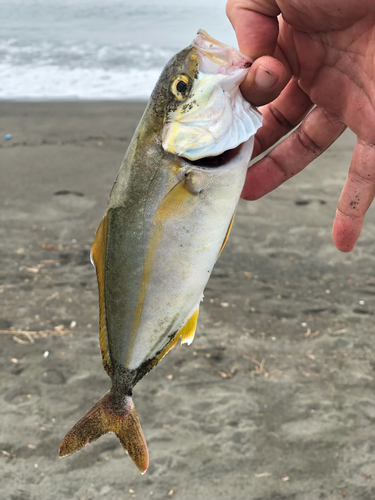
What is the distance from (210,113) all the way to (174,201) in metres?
0.38

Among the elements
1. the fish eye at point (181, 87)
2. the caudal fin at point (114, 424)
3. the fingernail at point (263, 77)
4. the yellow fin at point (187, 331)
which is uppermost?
the fingernail at point (263, 77)

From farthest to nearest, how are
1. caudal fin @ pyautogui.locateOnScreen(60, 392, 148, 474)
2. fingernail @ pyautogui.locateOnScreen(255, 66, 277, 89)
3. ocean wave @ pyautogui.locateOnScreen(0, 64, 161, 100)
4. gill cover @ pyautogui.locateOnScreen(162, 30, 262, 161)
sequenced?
ocean wave @ pyautogui.locateOnScreen(0, 64, 161, 100) < caudal fin @ pyautogui.locateOnScreen(60, 392, 148, 474) < fingernail @ pyautogui.locateOnScreen(255, 66, 277, 89) < gill cover @ pyautogui.locateOnScreen(162, 30, 262, 161)

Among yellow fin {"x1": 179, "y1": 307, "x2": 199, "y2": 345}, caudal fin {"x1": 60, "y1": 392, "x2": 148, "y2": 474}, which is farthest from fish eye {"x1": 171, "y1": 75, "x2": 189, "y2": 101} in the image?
caudal fin {"x1": 60, "y1": 392, "x2": 148, "y2": 474}

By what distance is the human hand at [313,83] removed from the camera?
2127 millimetres

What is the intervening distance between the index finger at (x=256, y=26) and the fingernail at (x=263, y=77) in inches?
11.1

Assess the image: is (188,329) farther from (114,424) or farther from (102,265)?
(114,424)

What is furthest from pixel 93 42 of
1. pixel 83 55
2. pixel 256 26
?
pixel 256 26

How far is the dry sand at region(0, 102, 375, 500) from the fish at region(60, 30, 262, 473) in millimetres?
1683

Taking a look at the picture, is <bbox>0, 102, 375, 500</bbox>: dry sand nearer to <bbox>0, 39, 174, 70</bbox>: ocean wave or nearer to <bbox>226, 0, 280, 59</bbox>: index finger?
<bbox>226, 0, 280, 59</bbox>: index finger

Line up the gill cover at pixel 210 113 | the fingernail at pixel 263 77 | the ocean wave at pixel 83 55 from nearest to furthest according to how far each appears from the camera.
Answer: the gill cover at pixel 210 113
the fingernail at pixel 263 77
the ocean wave at pixel 83 55

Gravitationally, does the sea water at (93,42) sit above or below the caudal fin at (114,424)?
below

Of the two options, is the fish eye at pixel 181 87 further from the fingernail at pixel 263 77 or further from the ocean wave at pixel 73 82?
the ocean wave at pixel 73 82

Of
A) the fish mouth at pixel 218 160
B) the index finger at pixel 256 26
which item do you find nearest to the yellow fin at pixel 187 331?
Answer: the fish mouth at pixel 218 160

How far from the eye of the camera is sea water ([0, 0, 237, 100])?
511 inches
